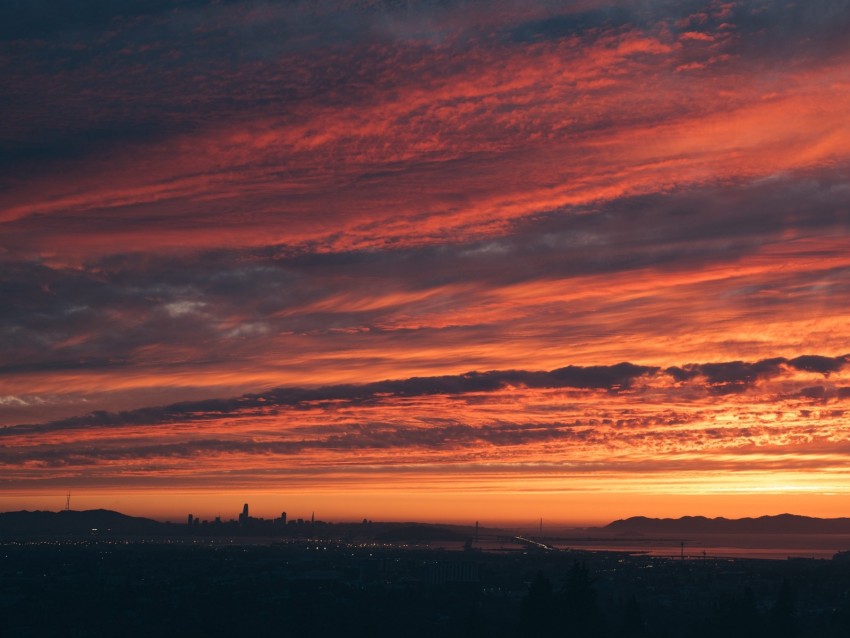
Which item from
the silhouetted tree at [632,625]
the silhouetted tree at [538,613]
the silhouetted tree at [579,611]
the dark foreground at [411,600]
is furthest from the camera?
the dark foreground at [411,600]

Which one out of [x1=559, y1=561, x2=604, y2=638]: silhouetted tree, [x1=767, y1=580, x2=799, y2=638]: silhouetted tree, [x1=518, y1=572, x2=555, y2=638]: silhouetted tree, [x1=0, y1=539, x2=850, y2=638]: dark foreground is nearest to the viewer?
[x1=559, y1=561, x2=604, y2=638]: silhouetted tree

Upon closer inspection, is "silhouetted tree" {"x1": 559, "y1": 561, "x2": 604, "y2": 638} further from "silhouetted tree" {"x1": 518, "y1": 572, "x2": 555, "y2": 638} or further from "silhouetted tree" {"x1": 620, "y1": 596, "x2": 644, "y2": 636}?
"silhouetted tree" {"x1": 620, "y1": 596, "x2": 644, "y2": 636}

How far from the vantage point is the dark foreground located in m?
53.4

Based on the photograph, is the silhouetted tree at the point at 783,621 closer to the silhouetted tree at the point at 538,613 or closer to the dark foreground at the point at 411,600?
the dark foreground at the point at 411,600

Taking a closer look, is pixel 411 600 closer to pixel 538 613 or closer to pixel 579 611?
pixel 538 613

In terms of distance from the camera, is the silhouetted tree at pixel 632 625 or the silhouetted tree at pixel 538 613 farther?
the silhouetted tree at pixel 632 625

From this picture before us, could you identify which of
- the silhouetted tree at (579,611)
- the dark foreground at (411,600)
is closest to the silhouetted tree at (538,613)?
the dark foreground at (411,600)

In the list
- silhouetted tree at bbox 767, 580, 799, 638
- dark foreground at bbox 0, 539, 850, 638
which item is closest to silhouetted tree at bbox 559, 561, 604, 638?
dark foreground at bbox 0, 539, 850, 638

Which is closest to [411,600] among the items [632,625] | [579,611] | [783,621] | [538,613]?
[632,625]

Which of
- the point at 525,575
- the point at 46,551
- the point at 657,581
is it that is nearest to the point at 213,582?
the point at 525,575

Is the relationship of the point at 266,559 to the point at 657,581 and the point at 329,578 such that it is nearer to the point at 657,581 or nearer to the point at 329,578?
the point at 329,578

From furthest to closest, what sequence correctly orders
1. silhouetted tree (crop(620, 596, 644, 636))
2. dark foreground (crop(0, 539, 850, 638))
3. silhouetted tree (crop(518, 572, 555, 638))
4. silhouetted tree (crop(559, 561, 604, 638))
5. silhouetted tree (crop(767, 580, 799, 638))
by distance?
dark foreground (crop(0, 539, 850, 638)) < silhouetted tree (crop(620, 596, 644, 636)) < silhouetted tree (crop(767, 580, 799, 638)) < silhouetted tree (crop(518, 572, 555, 638)) < silhouetted tree (crop(559, 561, 604, 638))

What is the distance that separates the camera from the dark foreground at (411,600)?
175 ft

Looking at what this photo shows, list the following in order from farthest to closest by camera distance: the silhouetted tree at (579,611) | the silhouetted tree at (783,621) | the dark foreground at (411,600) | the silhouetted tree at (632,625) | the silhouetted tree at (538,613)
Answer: the dark foreground at (411,600), the silhouetted tree at (632,625), the silhouetted tree at (783,621), the silhouetted tree at (538,613), the silhouetted tree at (579,611)
